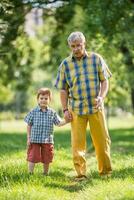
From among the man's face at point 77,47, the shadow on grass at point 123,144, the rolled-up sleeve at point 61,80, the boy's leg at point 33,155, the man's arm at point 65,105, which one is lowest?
the shadow on grass at point 123,144

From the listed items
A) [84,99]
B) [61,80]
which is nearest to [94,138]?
[84,99]

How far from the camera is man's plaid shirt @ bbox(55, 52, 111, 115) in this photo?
10.3 metres

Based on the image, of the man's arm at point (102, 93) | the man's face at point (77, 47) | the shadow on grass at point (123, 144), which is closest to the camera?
the man's face at point (77, 47)

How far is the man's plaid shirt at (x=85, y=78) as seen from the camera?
1031 centimetres

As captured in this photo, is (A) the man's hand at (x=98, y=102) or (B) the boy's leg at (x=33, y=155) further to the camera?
(B) the boy's leg at (x=33, y=155)

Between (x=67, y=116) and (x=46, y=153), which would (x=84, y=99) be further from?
(x=46, y=153)

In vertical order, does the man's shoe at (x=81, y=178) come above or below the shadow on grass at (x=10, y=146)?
A: above

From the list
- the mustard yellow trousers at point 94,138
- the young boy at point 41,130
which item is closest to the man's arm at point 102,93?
the mustard yellow trousers at point 94,138

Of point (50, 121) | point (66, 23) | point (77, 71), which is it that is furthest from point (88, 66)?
point (66, 23)

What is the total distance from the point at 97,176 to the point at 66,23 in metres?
17.6

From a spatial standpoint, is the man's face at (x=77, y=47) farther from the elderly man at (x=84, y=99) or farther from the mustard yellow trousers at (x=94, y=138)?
the mustard yellow trousers at (x=94, y=138)

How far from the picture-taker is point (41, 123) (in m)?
10.9

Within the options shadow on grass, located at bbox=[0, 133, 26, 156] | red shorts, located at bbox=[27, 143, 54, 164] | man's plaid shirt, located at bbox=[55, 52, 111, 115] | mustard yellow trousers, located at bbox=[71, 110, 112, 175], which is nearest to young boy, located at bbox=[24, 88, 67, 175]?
red shorts, located at bbox=[27, 143, 54, 164]

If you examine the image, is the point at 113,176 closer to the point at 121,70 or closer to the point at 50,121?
the point at 50,121
